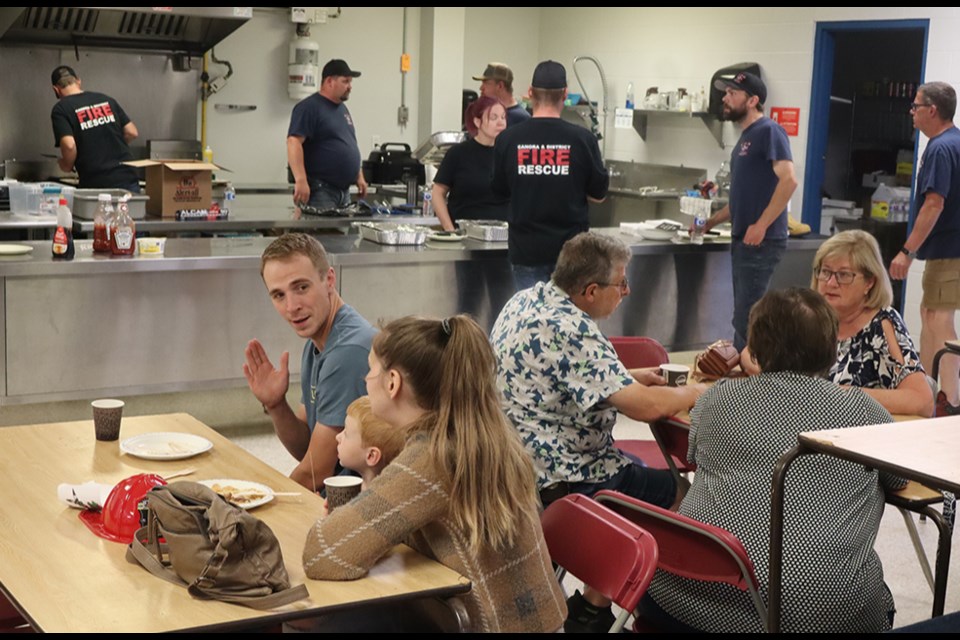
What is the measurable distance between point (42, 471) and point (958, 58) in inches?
248

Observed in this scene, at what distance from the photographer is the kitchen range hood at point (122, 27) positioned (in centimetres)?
773

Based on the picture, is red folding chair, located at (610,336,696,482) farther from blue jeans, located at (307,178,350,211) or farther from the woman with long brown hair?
blue jeans, located at (307,178,350,211)

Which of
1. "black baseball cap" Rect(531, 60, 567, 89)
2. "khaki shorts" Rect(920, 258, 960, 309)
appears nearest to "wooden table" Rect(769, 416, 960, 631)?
"black baseball cap" Rect(531, 60, 567, 89)

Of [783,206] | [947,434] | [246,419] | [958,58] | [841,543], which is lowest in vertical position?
[246,419]

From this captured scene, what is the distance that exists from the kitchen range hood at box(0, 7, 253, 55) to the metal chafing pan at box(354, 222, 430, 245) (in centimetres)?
231

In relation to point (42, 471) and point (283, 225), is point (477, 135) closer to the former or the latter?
point (283, 225)

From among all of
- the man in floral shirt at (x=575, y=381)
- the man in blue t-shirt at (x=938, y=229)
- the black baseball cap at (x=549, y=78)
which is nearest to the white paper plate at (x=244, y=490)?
the man in floral shirt at (x=575, y=381)

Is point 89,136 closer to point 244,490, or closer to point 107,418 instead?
point 107,418

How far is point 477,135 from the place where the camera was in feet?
21.0

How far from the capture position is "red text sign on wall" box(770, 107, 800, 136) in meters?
8.27

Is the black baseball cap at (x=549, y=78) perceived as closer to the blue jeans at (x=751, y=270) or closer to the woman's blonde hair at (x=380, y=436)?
the blue jeans at (x=751, y=270)

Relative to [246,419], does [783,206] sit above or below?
above

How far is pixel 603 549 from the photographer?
7.69 feet

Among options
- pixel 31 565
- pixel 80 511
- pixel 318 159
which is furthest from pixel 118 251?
pixel 31 565
